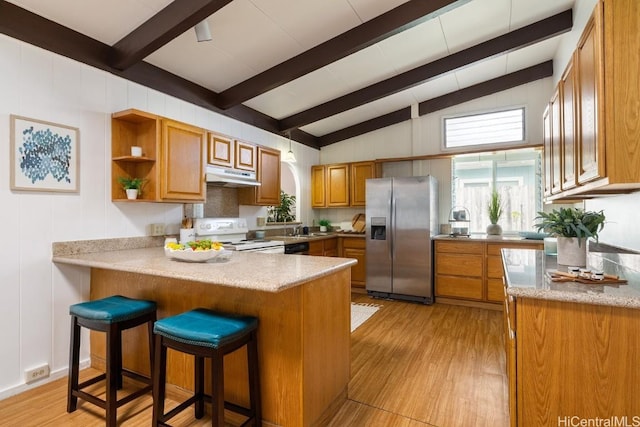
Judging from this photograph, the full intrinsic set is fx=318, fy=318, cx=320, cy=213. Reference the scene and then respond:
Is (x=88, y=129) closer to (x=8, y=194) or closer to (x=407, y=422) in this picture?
(x=8, y=194)

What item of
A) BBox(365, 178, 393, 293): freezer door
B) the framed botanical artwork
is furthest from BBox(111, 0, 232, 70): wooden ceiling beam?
BBox(365, 178, 393, 293): freezer door

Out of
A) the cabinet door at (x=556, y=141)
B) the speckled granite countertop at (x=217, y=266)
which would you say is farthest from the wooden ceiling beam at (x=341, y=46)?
the speckled granite countertop at (x=217, y=266)

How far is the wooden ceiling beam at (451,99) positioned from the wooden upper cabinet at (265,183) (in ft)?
6.24

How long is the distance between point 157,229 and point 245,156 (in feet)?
4.15

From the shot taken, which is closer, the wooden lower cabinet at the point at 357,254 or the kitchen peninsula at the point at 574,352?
the kitchen peninsula at the point at 574,352

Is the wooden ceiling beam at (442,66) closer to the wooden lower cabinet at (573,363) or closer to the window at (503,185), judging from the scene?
the window at (503,185)

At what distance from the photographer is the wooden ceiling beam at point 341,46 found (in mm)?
→ 2701

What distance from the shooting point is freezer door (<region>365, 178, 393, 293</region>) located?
4641mm

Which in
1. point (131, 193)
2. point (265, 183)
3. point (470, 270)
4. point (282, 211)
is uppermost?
point (265, 183)

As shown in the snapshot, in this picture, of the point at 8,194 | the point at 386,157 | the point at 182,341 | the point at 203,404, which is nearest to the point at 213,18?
the point at 8,194

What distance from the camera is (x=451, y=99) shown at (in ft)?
16.1

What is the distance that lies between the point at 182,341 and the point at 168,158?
1.79 m

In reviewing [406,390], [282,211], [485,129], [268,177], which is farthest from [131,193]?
[485,129]

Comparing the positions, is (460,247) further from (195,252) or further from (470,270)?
(195,252)
